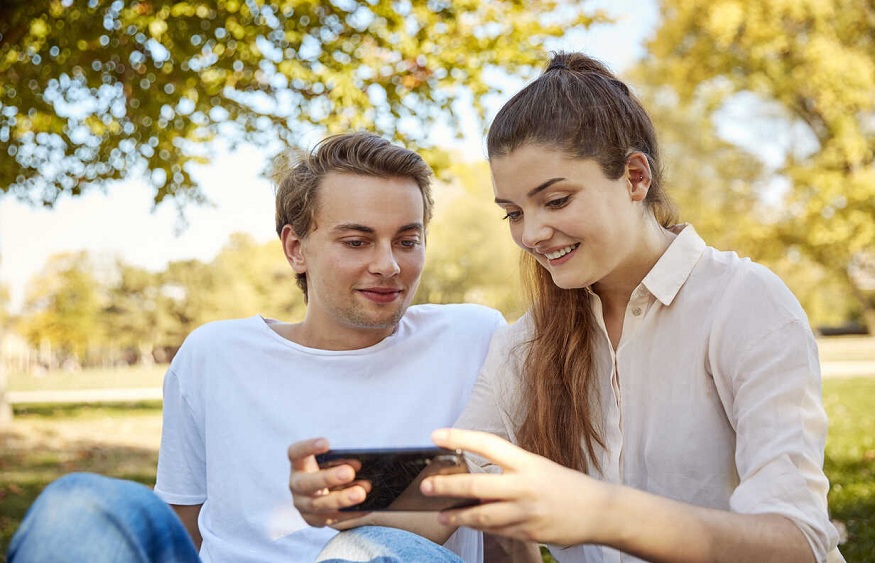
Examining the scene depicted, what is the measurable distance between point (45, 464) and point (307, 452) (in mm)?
8397

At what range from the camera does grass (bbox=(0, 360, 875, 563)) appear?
17.4 ft

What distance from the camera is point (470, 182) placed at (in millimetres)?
8078

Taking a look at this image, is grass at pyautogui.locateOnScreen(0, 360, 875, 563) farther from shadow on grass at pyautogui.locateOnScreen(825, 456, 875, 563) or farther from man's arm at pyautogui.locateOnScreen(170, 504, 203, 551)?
man's arm at pyautogui.locateOnScreen(170, 504, 203, 551)

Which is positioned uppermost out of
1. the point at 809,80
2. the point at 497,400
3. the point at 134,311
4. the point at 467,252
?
the point at 809,80

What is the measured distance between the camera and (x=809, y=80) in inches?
707

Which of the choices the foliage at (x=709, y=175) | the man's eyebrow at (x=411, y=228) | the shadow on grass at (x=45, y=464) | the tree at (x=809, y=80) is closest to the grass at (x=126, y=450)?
the shadow on grass at (x=45, y=464)

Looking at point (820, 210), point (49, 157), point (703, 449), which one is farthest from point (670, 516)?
point (820, 210)

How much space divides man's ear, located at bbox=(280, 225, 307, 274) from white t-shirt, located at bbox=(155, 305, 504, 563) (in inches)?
14.2

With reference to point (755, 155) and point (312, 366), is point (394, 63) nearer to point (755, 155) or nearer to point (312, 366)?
point (312, 366)

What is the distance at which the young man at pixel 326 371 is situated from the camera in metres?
2.79

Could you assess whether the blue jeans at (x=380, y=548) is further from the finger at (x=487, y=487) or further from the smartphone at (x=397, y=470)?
the finger at (x=487, y=487)

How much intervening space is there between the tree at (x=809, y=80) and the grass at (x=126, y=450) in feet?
15.0

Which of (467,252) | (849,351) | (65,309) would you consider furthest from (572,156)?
(65,309)

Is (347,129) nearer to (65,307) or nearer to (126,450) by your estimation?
(126,450)
